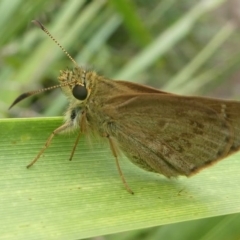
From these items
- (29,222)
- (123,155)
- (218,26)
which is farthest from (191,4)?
(29,222)

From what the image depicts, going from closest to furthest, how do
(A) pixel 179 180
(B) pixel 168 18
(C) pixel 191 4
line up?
(A) pixel 179 180, (B) pixel 168 18, (C) pixel 191 4

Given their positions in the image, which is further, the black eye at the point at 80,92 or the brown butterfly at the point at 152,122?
the black eye at the point at 80,92

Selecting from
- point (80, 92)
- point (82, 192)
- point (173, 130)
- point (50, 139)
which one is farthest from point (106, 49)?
point (82, 192)

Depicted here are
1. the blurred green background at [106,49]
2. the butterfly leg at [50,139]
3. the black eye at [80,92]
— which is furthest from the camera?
the blurred green background at [106,49]

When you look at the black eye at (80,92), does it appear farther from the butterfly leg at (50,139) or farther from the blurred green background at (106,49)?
the blurred green background at (106,49)

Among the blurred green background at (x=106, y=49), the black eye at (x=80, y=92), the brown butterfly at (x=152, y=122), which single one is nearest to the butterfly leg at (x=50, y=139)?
the brown butterfly at (x=152, y=122)

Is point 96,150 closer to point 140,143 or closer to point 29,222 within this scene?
point 140,143
